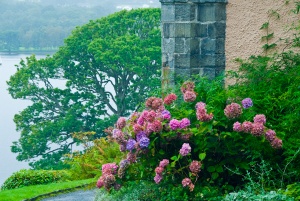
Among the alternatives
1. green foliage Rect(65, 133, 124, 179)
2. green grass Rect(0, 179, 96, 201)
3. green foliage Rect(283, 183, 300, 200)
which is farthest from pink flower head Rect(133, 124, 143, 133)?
green foliage Rect(65, 133, 124, 179)

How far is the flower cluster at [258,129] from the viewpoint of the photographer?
246 inches

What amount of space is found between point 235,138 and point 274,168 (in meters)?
0.54

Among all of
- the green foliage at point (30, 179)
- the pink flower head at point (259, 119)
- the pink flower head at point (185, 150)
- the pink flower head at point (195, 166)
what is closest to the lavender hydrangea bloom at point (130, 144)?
the pink flower head at point (185, 150)

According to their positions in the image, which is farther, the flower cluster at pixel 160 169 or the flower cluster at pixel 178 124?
the flower cluster at pixel 178 124

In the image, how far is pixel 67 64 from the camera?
90.1 feet

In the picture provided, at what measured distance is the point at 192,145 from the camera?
6.64 metres

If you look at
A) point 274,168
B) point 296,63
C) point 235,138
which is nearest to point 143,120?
point 235,138

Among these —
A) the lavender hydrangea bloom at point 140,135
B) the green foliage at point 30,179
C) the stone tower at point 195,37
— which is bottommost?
the green foliage at point 30,179

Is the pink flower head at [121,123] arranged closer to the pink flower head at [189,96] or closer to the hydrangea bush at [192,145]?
the hydrangea bush at [192,145]

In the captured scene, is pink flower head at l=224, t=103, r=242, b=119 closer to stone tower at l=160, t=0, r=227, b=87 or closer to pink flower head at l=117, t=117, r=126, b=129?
pink flower head at l=117, t=117, r=126, b=129

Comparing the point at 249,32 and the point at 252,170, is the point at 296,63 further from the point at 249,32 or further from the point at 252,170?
the point at 252,170

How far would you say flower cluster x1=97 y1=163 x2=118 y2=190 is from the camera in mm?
6613

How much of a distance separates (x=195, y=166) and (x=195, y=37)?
11.9ft

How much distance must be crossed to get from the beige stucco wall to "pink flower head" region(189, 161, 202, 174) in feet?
10.6
